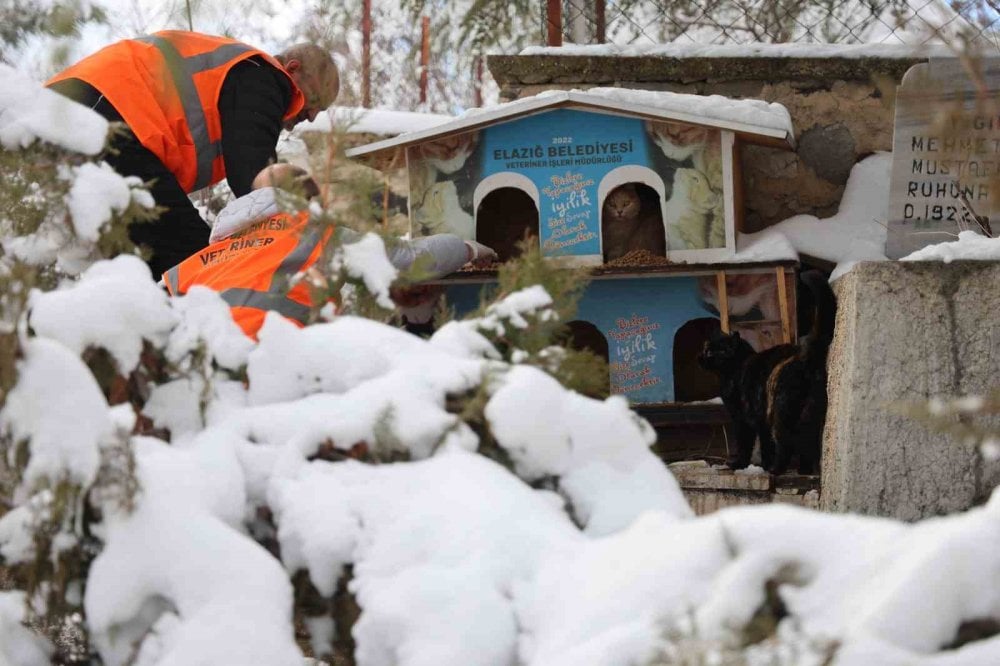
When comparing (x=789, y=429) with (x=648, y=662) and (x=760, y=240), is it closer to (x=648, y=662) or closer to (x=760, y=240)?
(x=760, y=240)

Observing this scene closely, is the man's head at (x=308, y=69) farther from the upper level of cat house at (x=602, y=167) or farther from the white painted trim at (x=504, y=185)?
the white painted trim at (x=504, y=185)

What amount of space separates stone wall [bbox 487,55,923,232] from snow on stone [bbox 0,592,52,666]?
12.4 feet

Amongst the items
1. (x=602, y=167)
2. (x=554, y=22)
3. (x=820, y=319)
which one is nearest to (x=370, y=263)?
(x=820, y=319)

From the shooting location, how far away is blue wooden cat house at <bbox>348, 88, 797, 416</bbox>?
4277 millimetres

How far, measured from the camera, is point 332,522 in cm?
160

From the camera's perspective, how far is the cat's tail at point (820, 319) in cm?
386

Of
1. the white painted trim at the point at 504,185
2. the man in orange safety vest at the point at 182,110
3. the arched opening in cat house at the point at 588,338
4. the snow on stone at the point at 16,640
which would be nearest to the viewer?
the snow on stone at the point at 16,640

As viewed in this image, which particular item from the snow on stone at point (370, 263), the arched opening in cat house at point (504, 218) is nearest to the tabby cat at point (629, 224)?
the arched opening in cat house at point (504, 218)

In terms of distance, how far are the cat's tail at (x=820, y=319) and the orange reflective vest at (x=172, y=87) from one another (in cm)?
182

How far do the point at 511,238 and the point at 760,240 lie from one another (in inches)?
39.4

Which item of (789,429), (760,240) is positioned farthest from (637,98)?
(789,429)

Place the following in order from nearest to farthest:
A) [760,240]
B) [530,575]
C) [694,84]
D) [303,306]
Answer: [530,575] → [303,306] → [760,240] → [694,84]

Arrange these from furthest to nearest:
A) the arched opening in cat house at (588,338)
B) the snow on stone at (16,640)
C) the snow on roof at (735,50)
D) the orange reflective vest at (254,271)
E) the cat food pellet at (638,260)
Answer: the snow on roof at (735,50) → the arched opening in cat house at (588,338) → the cat food pellet at (638,260) → the orange reflective vest at (254,271) → the snow on stone at (16,640)

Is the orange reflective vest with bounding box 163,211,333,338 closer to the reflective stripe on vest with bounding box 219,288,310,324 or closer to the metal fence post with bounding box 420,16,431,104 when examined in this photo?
the reflective stripe on vest with bounding box 219,288,310,324
